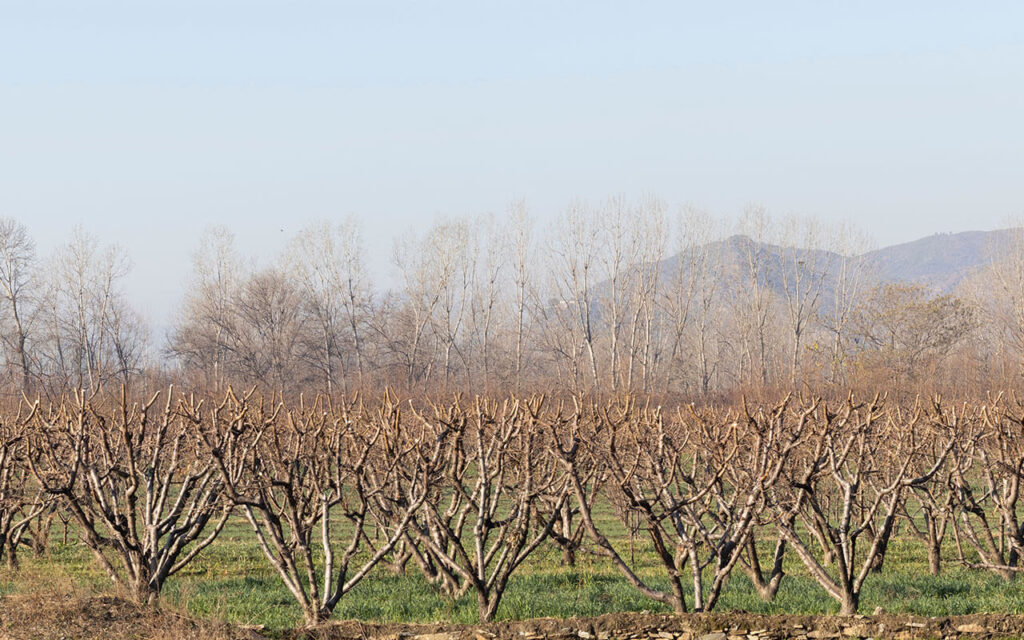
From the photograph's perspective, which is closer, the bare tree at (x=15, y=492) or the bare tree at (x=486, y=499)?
the bare tree at (x=486, y=499)

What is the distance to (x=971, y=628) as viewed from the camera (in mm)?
8398

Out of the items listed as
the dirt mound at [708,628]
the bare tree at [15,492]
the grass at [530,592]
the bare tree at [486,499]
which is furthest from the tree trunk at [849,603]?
the bare tree at [15,492]

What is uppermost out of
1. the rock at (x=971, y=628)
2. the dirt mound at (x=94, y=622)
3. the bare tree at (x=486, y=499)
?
the bare tree at (x=486, y=499)

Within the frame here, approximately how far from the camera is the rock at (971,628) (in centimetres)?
838

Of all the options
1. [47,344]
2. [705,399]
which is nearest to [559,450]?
[705,399]

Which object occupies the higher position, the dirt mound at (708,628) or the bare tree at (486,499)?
the bare tree at (486,499)

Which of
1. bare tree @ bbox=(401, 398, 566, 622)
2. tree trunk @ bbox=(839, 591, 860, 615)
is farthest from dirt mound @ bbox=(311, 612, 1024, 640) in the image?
bare tree @ bbox=(401, 398, 566, 622)

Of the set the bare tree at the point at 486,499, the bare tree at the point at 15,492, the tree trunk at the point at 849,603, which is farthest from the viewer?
the bare tree at the point at 15,492

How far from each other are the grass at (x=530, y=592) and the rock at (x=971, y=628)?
1090mm

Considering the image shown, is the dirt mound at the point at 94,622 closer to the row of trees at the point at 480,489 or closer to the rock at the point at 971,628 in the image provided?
the row of trees at the point at 480,489

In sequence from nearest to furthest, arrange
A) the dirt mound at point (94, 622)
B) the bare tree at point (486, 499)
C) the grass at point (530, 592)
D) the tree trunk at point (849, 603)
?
the dirt mound at point (94, 622) → the tree trunk at point (849, 603) → the bare tree at point (486, 499) → the grass at point (530, 592)

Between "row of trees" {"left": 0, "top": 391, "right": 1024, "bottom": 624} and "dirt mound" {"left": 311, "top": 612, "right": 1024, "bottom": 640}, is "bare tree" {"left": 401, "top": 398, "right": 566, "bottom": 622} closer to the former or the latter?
"row of trees" {"left": 0, "top": 391, "right": 1024, "bottom": 624}

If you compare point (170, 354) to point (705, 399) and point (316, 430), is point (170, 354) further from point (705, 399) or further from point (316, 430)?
point (316, 430)

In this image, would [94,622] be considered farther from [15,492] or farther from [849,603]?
[15,492]
